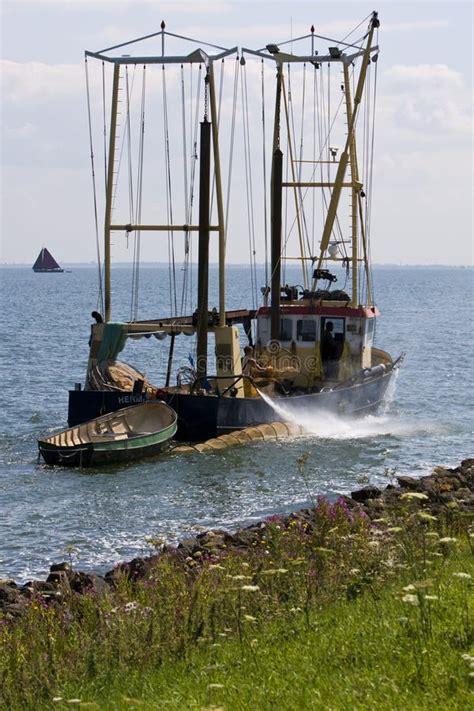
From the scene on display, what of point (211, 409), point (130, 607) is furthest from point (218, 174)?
point (130, 607)

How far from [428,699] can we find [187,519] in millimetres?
14028

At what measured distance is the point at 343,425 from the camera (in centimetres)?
3331

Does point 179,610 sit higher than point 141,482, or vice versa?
point 179,610

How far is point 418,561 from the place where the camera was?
11234 mm

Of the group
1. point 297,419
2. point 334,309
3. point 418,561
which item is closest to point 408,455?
point 297,419

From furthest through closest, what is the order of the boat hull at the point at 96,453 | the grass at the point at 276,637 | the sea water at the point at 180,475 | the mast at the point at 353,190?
the mast at the point at 353,190
the boat hull at the point at 96,453
the sea water at the point at 180,475
the grass at the point at 276,637

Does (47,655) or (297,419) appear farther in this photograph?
(297,419)

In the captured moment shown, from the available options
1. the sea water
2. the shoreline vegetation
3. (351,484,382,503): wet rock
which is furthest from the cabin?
the shoreline vegetation

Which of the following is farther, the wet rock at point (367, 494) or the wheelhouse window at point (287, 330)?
the wheelhouse window at point (287, 330)

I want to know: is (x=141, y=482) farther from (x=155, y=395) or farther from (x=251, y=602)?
(x=251, y=602)

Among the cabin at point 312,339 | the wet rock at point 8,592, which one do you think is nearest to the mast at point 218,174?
the cabin at point 312,339

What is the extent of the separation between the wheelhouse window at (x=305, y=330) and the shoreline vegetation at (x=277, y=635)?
21116 millimetres

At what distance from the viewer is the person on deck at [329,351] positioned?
34.2 metres

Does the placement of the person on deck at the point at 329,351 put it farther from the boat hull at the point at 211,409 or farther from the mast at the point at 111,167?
the mast at the point at 111,167
